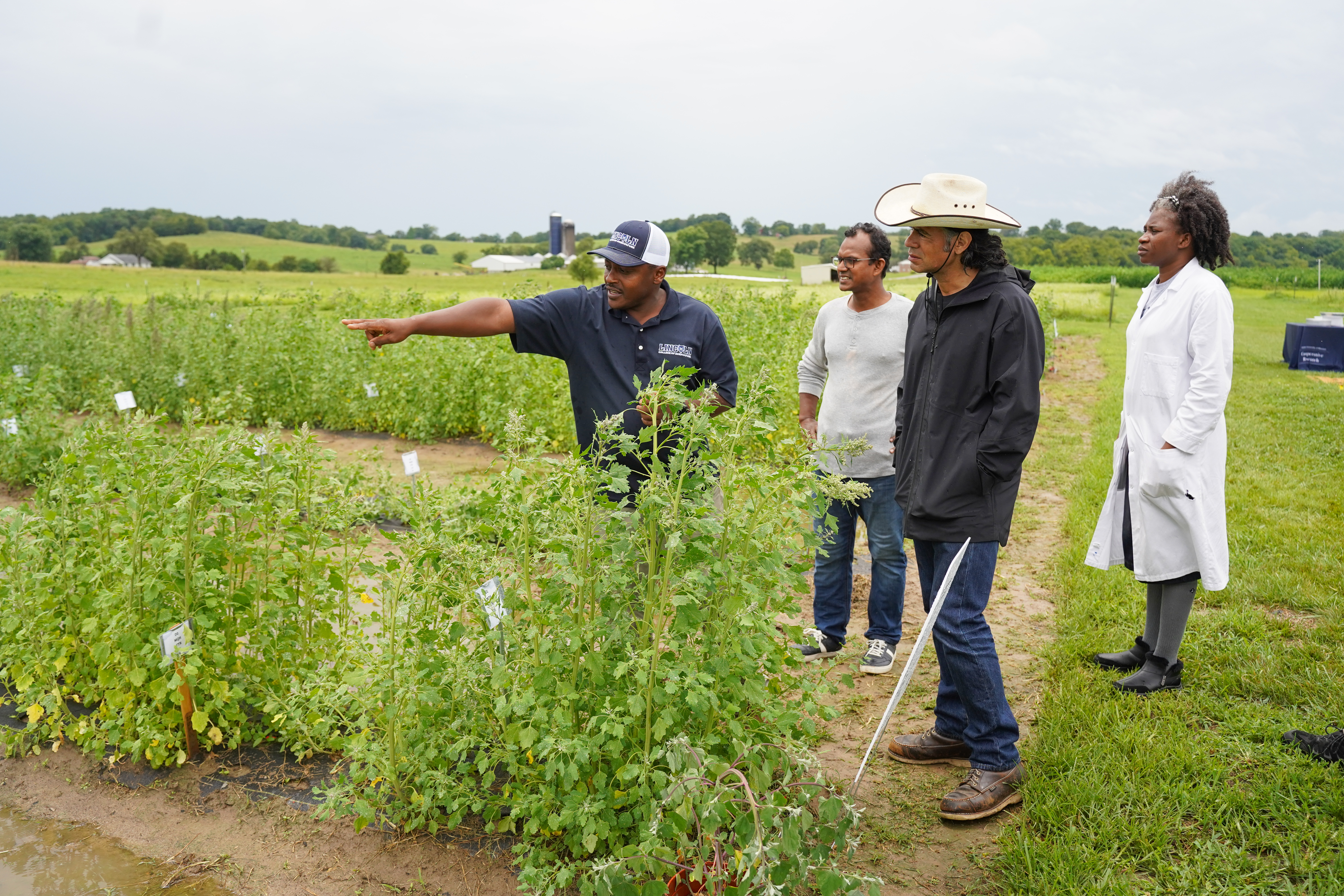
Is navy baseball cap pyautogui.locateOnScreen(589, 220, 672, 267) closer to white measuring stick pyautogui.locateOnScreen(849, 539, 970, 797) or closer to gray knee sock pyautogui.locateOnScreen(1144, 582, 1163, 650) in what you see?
white measuring stick pyautogui.locateOnScreen(849, 539, 970, 797)

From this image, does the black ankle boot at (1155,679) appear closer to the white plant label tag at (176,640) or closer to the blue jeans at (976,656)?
the blue jeans at (976,656)

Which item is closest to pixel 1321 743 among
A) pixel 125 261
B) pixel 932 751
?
pixel 932 751

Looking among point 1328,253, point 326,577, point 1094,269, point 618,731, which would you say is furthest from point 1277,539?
point 1328,253

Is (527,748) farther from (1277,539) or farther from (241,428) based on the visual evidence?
(1277,539)

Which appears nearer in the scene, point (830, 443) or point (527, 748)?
point (527, 748)

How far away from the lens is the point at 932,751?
349cm

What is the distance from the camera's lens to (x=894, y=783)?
3359 mm

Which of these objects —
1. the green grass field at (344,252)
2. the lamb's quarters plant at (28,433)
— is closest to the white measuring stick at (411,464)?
the lamb's quarters plant at (28,433)

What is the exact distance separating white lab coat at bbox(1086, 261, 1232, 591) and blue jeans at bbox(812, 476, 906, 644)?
3.05ft

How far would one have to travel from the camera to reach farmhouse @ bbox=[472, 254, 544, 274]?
2191 inches

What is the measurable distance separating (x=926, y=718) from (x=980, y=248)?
2.07 m

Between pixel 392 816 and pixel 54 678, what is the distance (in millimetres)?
1764

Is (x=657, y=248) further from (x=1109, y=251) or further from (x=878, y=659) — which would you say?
(x=1109, y=251)

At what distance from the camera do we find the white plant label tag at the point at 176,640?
9.84 feet
